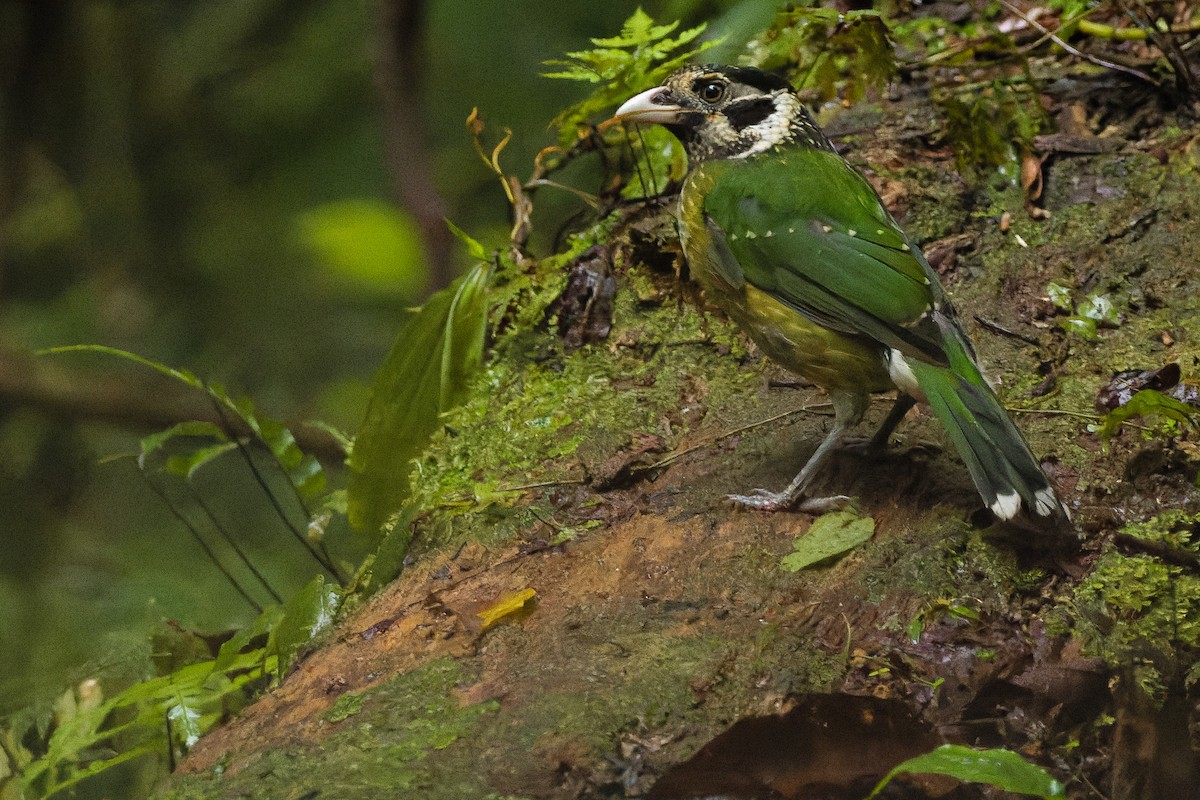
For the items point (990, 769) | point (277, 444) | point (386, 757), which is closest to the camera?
point (990, 769)

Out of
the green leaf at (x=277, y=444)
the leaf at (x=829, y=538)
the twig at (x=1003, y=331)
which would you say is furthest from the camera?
the green leaf at (x=277, y=444)

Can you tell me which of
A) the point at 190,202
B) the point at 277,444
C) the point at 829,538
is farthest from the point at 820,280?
the point at 190,202

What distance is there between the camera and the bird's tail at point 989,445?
2.56 metres

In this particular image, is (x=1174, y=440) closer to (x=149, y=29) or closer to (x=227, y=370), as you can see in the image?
(x=227, y=370)

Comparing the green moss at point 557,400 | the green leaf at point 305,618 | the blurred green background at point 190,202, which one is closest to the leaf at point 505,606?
the green moss at point 557,400

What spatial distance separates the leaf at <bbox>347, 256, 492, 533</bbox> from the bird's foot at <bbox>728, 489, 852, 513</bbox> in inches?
53.0

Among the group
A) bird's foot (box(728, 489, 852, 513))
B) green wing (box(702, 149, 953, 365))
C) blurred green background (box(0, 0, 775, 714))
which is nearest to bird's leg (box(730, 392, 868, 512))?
bird's foot (box(728, 489, 852, 513))

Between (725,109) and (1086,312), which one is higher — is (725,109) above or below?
above

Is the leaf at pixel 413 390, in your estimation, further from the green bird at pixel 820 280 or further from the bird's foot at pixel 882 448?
the bird's foot at pixel 882 448

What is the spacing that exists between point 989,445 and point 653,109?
1423 mm

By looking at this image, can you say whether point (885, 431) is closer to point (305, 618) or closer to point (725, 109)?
point (725, 109)

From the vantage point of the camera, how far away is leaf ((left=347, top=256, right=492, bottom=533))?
386 centimetres

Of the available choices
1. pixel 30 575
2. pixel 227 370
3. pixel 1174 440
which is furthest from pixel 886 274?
pixel 30 575

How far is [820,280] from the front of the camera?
9.20 ft
